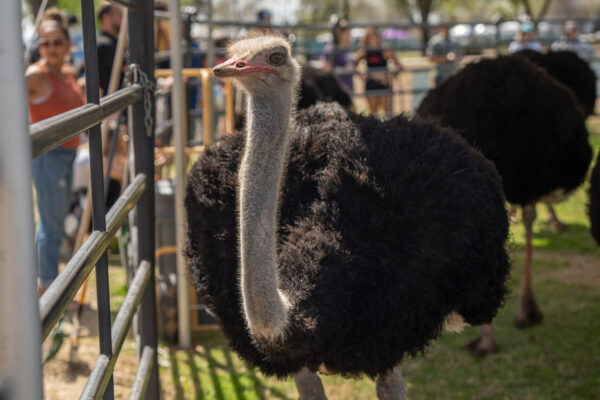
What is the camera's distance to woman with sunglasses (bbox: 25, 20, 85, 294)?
4.12 meters

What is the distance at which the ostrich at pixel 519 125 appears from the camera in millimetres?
4371

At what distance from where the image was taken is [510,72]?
179 inches

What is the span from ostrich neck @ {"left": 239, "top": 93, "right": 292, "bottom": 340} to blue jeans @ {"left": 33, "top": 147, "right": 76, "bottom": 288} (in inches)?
88.6

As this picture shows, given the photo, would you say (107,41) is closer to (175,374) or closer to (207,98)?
(207,98)

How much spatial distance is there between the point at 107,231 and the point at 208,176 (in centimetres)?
85

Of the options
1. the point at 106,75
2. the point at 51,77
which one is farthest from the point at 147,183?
the point at 106,75

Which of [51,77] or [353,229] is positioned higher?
[51,77]

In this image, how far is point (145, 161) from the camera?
9.63 feet

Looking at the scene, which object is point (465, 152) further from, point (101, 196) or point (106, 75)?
point (106, 75)

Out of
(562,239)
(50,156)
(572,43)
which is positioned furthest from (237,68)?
(572,43)

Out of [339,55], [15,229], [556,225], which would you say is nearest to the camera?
[15,229]

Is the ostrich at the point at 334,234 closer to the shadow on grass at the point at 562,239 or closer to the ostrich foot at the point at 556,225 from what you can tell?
the shadow on grass at the point at 562,239

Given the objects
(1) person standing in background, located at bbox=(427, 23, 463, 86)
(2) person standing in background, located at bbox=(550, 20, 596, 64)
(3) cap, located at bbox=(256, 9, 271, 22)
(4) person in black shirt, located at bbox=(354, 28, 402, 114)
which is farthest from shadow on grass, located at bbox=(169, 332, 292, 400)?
(2) person standing in background, located at bbox=(550, 20, 596, 64)

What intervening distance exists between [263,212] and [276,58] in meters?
0.49
